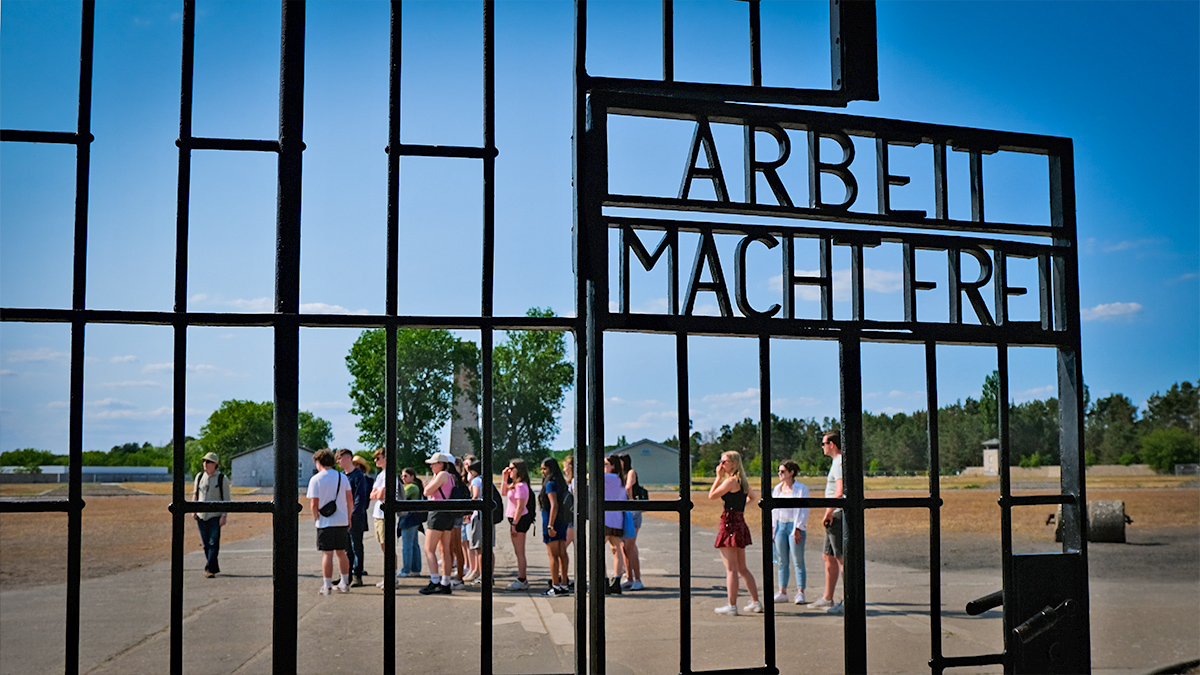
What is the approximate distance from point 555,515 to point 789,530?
2606 millimetres

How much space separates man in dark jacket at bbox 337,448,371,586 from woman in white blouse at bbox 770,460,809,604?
A: 15.6 feet

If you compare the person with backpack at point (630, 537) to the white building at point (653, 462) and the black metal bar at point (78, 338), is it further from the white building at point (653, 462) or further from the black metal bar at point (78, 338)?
the white building at point (653, 462)

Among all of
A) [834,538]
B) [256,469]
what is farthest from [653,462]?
[834,538]

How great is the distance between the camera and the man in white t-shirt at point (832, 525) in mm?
7922

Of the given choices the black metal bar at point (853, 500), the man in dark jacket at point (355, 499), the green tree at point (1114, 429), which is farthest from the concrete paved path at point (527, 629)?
the green tree at point (1114, 429)

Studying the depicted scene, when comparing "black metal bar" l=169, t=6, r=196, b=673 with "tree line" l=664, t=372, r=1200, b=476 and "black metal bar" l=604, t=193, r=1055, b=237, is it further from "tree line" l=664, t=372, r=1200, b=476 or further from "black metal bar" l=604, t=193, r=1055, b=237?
"tree line" l=664, t=372, r=1200, b=476

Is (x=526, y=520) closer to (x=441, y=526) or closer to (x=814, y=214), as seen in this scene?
(x=441, y=526)

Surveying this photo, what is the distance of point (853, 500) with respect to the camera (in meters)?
3.54

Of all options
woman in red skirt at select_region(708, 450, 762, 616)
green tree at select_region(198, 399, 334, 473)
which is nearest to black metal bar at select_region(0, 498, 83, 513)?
woman in red skirt at select_region(708, 450, 762, 616)

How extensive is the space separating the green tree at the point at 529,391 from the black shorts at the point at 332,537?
Answer: 64460 mm

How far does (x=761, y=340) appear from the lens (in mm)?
3471

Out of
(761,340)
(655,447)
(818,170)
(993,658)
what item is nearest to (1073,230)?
(818,170)

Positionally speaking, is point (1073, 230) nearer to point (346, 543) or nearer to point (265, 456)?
point (346, 543)

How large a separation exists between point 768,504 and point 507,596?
26.6 ft
